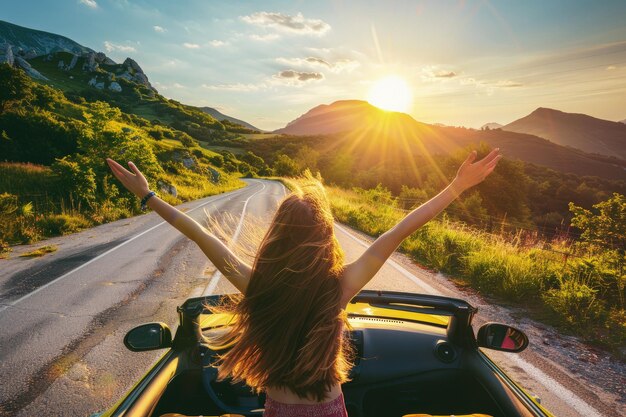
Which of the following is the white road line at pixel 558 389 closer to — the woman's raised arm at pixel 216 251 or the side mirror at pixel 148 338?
the woman's raised arm at pixel 216 251

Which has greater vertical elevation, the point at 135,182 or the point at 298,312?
the point at 135,182

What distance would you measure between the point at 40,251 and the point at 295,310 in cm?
1136

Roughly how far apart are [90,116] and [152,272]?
1284 centimetres

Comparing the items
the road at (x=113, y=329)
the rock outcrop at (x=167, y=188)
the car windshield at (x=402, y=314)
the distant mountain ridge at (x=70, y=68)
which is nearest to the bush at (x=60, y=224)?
the road at (x=113, y=329)

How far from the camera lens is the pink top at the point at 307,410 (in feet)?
4.15

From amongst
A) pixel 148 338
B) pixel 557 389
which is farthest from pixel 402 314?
pixel 557 389

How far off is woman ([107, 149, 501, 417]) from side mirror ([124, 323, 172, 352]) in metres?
0.47

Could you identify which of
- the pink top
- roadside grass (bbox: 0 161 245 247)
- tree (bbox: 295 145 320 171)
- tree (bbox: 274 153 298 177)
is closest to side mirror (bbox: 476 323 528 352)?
the pink top

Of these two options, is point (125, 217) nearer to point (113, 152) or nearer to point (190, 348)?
point (113, 152)

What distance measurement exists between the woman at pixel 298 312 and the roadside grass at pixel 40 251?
10796 mm

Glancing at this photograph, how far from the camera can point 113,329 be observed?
517 centimetres

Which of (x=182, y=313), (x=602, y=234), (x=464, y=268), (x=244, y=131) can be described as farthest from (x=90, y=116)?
(x=244, y=131)

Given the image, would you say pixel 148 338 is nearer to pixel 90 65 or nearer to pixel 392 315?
pixel 392 315

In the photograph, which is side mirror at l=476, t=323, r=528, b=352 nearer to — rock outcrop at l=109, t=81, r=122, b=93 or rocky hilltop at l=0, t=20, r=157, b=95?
rocky hilltop at l=0, t=20, r=157, b=95
